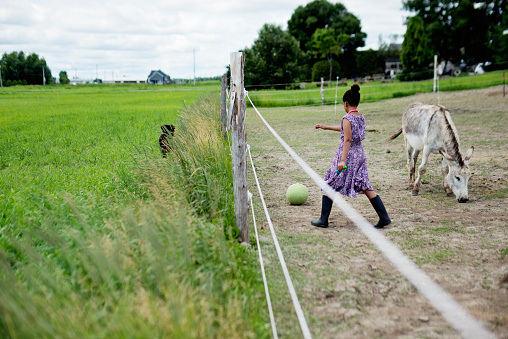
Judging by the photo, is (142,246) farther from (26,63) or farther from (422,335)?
(26,63)

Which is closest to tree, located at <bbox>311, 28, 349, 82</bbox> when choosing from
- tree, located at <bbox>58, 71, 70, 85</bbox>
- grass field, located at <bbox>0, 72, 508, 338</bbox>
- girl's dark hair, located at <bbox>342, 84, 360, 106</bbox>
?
A: grass field, located at <bbox>0, 72, 508, 338</bbox>

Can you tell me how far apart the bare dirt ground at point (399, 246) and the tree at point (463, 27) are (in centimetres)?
4382

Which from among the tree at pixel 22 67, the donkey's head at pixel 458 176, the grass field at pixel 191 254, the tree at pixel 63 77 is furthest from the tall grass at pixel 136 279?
the tree at pixel 63 77

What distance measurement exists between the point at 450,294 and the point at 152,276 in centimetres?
238

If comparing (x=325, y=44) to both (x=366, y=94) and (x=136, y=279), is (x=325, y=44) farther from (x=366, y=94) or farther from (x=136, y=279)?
(x=136, y=279)

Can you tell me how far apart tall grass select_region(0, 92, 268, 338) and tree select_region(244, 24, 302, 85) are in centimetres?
3612

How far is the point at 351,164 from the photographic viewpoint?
4926 millimetres

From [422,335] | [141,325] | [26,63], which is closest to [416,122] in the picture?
[422,335]

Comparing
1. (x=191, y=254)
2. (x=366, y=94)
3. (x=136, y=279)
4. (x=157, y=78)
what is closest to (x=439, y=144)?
(x=191, y=254)

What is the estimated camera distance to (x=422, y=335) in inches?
112

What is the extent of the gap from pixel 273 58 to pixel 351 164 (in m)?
37.6

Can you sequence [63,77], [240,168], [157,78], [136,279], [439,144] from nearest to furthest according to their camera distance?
[136,279]
[240,168]
[439,144]
[63,77]
[157,78]

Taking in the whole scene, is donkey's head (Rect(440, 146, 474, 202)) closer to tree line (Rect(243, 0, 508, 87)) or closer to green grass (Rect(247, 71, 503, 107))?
green grass (Rect(247, 71, 503, 107))

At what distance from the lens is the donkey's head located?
601cm
